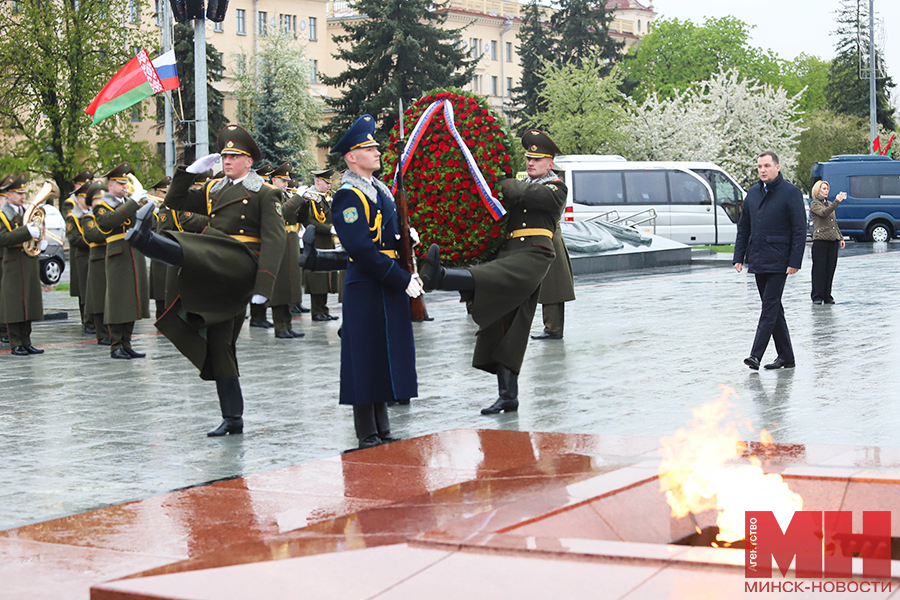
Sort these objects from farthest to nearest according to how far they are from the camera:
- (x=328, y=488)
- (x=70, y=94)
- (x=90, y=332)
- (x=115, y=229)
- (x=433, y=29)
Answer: (x=433, y=29), (x=70, y=94), (x=90, y=332), (x=115, y=229), (x=328, y=488)

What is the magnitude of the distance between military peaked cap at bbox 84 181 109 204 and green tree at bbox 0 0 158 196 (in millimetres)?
15825

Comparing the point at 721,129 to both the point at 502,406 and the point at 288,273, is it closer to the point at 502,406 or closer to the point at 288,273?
the point at 288,273

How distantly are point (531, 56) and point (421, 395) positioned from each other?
57012 millimetres

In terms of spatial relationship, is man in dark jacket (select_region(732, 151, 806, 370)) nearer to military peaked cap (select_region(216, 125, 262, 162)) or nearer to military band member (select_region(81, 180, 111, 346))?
military peaked cap (select_region(216, 125, 262, 162))

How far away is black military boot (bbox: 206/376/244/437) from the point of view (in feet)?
24.2

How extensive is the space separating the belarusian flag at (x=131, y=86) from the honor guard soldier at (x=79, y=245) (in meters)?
2.78

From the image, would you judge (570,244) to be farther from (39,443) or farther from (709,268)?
(39,443)

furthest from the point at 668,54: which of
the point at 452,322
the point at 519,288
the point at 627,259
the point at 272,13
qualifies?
the point at 519,288

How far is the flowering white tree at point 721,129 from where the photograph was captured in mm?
49562

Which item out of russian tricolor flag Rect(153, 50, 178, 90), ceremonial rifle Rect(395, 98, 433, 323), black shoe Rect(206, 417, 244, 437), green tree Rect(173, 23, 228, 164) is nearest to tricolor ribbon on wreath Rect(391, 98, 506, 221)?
ceremonial rifle Rect(395, 98, 433, 323)

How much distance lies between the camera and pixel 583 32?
2559 inches

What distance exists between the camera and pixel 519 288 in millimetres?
7672

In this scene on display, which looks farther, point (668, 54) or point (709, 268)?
point (668, 54)

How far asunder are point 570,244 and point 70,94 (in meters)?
12.8
